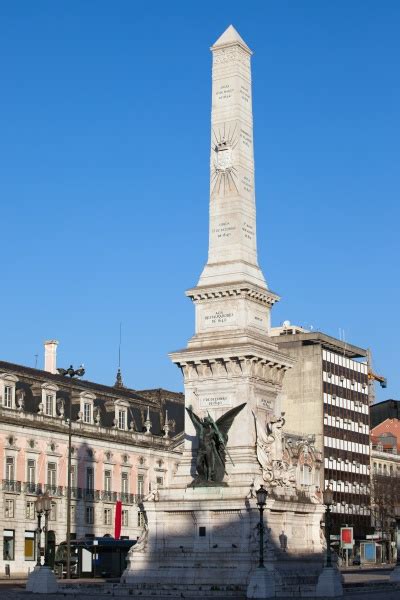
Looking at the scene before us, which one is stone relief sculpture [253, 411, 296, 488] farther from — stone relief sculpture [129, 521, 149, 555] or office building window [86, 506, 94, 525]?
office building window [86, 506, 94, 525]

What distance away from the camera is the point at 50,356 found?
99.4m

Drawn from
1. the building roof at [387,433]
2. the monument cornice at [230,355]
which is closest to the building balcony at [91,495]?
the monument cornice at [230,355]

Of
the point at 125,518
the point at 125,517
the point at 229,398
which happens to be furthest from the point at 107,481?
the point at 229,398

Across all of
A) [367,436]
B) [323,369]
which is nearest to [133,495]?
[323,369]

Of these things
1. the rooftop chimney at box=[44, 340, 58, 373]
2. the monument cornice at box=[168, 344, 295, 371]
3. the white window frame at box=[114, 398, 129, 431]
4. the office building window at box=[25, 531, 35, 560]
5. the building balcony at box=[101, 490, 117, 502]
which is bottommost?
the office building window at box=[25, 531, 35, 560]

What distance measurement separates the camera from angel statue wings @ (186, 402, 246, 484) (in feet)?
161

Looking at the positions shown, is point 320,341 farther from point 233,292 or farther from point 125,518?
point 233,292

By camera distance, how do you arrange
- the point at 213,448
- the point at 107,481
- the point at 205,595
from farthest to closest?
the point at 107,481 < the point at 213,448 < the point at 205,595

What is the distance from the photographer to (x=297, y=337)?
393 feet

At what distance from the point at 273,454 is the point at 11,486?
3719 centimetres

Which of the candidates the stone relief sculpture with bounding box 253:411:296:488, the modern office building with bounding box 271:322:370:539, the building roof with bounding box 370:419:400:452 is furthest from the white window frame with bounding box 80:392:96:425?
the building roof with bounding box 370:419:400:452

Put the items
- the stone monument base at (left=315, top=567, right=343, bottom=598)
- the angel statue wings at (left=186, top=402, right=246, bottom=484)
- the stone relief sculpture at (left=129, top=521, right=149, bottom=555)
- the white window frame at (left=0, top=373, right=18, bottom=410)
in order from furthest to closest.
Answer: the white window frame at (left=0, top=373, right=18, bottom=410), the stone relief sculpture at (left=129, top=521, right=149, bottom=555), the angel statue wings at (left=186, top=402, right=246, bottom=484), the stone monument base at (left=315, top=567, right=343, bottom=598)

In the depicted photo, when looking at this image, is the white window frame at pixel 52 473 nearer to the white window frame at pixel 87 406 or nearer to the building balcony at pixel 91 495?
the building balcony at pixel 91 495

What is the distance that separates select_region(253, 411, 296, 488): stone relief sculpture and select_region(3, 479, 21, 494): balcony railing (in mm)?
35781
